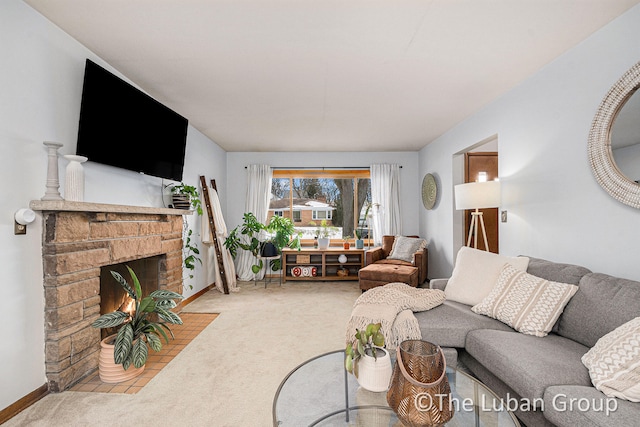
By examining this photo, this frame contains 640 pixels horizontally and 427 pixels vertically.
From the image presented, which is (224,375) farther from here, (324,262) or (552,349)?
(324,262)

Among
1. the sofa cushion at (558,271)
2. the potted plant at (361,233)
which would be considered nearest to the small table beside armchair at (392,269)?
the potted plant at (361,233)

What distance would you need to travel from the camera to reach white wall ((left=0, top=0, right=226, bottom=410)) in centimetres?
177

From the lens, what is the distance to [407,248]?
4984 mm

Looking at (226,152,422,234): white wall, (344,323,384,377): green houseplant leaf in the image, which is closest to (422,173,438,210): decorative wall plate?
(226,152,422,234): white wall

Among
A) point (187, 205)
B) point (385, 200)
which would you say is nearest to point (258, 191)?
point (187, 205)

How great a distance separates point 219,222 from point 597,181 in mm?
4247

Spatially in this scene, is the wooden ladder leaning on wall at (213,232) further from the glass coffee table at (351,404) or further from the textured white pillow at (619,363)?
the textured white pillow at (619,363)

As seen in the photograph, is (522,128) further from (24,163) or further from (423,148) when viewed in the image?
(24,163)

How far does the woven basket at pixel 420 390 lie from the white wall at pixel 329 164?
484 cm

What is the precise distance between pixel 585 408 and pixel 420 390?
687 mm

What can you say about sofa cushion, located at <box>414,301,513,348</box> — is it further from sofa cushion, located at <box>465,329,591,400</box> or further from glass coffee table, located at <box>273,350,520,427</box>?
glass coffee table, located at <box>273,350,520,427</box>

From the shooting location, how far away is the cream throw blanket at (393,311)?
6.75 ft

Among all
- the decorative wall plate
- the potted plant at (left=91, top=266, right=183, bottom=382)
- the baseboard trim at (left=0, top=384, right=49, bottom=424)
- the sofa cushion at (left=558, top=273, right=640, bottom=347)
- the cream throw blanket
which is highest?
the decorative wall plate

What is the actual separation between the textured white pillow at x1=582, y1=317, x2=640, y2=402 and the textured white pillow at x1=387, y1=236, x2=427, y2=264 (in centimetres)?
336
